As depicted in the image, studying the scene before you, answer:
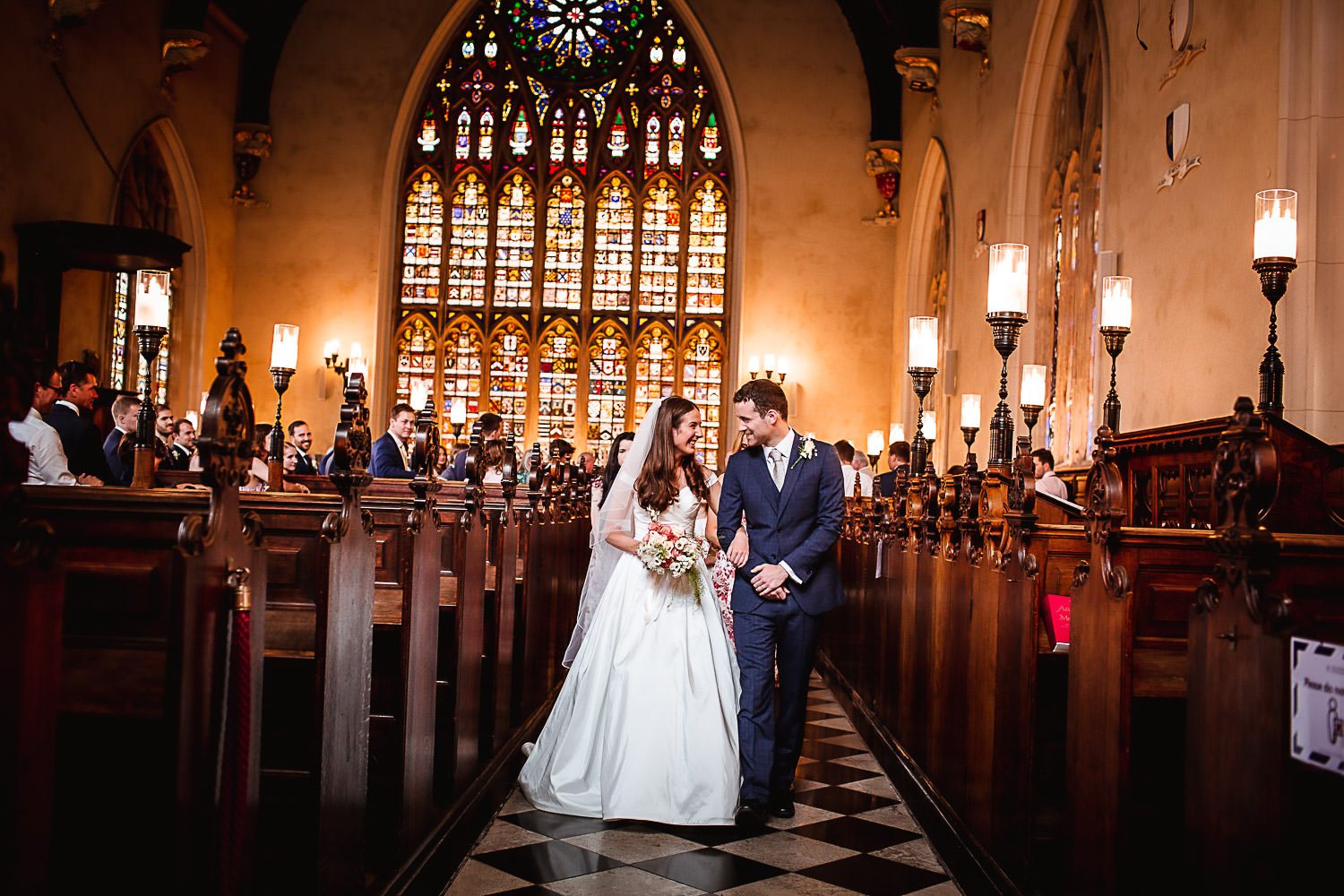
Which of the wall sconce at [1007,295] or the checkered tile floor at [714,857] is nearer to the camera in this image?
the checkered tile floor at [714,857]

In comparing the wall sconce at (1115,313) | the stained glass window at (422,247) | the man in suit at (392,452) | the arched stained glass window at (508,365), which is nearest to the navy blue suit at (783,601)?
the wall sconce at (1115,313)

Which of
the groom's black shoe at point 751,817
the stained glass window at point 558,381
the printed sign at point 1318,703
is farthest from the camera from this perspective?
→ the stained glass window at point 558,381

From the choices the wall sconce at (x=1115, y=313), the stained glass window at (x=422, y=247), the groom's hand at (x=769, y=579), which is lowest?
the groom's hand at (x=769, y=579)

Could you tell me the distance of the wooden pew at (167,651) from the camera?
4.54 ft

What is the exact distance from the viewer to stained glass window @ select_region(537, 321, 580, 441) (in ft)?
48.1

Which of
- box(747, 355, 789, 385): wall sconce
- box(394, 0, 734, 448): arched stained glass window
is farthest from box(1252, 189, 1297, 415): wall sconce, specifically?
box(394, 0, 734, 448): arched stained glass window

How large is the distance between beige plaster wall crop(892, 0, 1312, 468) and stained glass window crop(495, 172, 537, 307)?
7212 mm

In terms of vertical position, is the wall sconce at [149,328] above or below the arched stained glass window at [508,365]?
below

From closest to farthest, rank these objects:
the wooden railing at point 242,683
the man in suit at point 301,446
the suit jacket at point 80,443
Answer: the wooden railing at point 242,683 → the suit jacket at point 80,443 → the man in suit at point 301,446

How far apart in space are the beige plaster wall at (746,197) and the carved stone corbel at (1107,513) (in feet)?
38.6

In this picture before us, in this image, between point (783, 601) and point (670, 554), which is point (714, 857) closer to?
point (783, 601)

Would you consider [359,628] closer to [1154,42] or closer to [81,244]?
[1154,42]

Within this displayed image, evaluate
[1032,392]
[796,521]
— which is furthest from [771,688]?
[1032,392]

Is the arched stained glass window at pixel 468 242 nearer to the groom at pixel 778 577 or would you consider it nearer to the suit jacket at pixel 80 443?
the suit jacket at pixel 80 443
